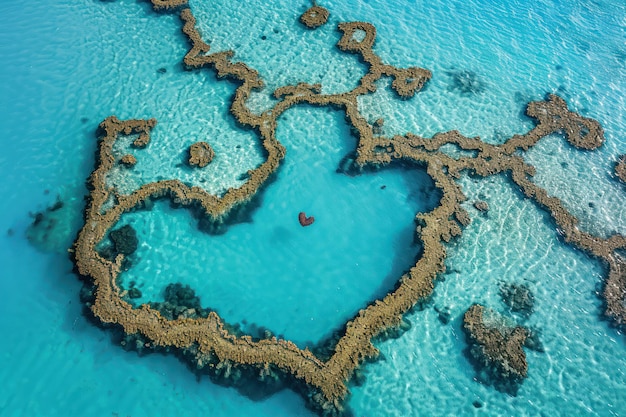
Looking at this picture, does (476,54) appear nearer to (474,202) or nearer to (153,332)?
(474,202)

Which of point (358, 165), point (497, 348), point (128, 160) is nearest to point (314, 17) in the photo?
point (358, 165)

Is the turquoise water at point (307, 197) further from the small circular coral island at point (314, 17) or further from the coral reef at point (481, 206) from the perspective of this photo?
the small circular coral island at point (314, 17)

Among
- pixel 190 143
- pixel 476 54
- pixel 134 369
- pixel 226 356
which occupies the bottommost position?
pixel 134 369

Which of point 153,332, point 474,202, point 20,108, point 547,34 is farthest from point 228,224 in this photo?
point 547,34

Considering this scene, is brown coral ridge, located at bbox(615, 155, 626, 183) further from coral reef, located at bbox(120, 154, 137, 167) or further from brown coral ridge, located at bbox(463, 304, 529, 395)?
coral reef, located at bbox(120, 154, 137, 167)

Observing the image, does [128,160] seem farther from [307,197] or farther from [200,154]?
[307,197]
